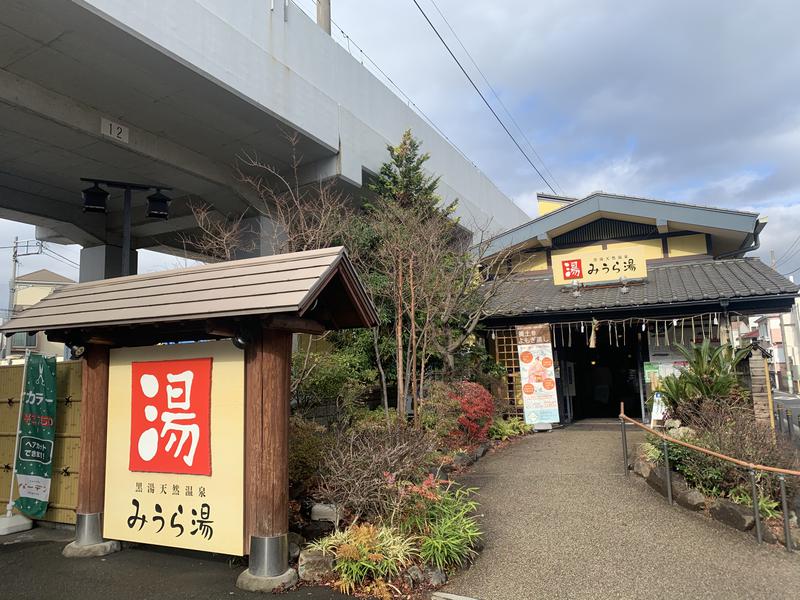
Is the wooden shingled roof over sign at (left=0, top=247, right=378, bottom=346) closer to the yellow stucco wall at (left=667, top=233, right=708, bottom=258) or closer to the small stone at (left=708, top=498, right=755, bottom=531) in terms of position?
the small stone at (left=708, top=498, right=755, bottom=531)

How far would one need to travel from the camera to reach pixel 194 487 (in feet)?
17.3

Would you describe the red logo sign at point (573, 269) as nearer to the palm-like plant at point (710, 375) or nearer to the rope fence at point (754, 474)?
the palm-like plant at point (710, 375)

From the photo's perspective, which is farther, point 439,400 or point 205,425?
point 439,400

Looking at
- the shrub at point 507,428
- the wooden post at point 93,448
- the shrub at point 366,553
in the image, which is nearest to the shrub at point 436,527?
the shrub at point 366,553

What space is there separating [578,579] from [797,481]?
3.73 meters

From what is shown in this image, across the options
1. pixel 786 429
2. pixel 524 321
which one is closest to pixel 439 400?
pixel 524 321

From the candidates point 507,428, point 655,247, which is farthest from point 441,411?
point 655,247

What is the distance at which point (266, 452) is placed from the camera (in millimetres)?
4945

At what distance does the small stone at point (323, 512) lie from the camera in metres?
5.71

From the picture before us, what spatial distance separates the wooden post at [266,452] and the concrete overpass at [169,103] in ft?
19.9

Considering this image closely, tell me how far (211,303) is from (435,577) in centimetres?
328

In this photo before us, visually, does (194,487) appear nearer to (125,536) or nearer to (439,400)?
(125,536)

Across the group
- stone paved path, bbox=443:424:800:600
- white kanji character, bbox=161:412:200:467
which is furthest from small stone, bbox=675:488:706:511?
white kanji character, bbox=161:412:200:467

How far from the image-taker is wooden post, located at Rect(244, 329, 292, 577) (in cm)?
486
